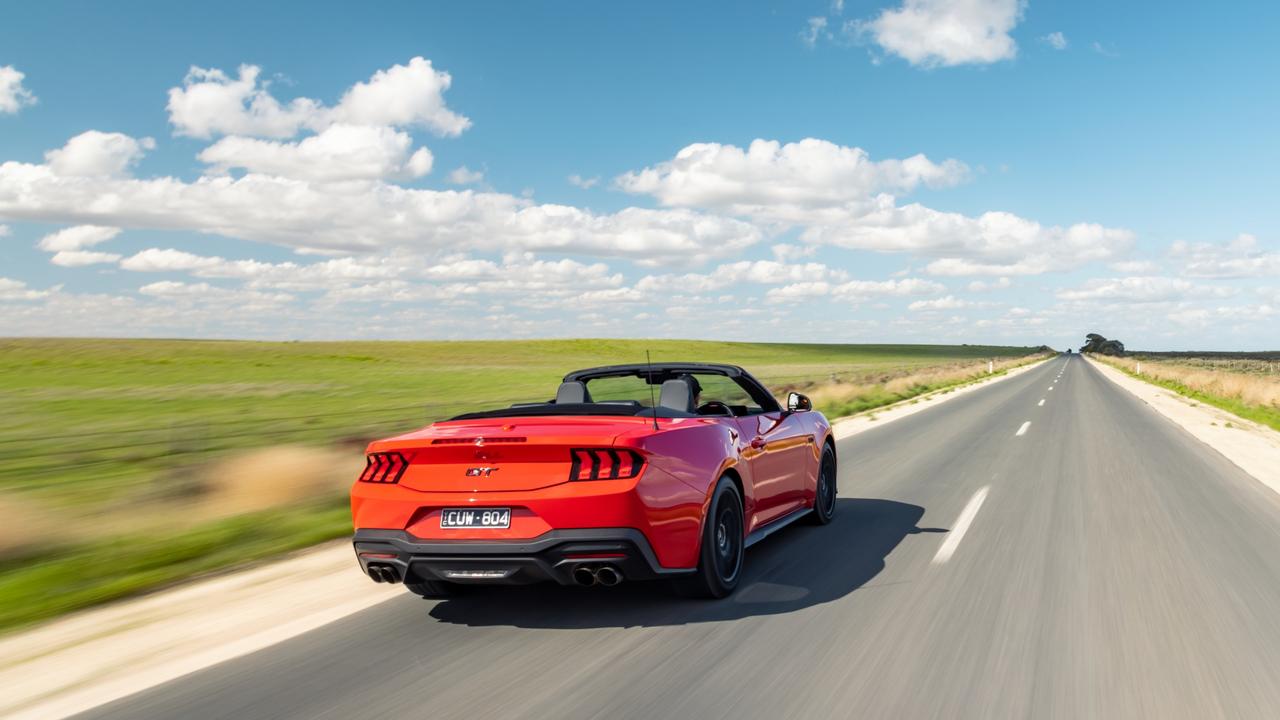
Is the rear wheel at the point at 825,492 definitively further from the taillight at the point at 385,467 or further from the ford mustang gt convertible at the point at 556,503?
the taillight at the point at 385,467

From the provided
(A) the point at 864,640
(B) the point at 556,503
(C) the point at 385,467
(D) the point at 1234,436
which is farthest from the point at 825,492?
(D) the point at 1234,436

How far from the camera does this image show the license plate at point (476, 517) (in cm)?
477

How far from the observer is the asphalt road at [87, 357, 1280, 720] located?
3.78m

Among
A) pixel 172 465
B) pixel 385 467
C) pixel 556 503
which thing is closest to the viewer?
pixel 556 503

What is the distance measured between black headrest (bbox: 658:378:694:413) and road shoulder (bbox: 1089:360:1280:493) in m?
7.34

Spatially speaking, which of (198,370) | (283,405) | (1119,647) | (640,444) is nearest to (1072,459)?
(1119,647)

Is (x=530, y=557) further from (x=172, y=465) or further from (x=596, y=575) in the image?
(x=172, y=465)

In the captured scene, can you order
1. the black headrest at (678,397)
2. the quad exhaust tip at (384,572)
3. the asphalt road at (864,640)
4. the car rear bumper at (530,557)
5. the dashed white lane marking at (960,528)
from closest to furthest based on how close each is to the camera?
the asphalt road at (864,640), the car rear bumper at (530,557), the quad exhaust tip at (384,572), the black headrest at (678,397), the dashed white lane marking at (960,528)

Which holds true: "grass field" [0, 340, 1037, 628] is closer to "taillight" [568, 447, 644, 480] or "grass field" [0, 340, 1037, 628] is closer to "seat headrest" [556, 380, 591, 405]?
"seat headrest" [556, 380, 591, 405]

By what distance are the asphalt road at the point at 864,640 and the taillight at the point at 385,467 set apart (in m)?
0.76

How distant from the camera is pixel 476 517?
481 cm

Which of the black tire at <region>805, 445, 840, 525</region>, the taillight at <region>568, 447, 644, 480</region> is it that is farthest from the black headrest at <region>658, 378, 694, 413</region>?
the black tire at <region>805, 445, 840, 525</region>

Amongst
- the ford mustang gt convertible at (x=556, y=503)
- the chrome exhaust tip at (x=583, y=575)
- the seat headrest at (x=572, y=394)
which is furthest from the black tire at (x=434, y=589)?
the seat headrest at (x=572, y=394)

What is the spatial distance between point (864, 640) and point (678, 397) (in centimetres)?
194
